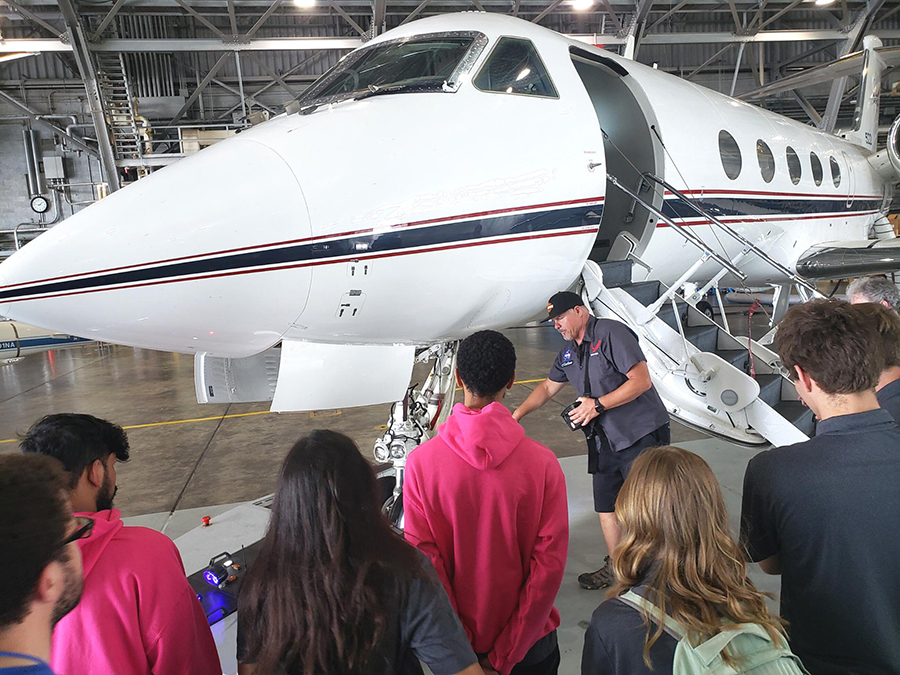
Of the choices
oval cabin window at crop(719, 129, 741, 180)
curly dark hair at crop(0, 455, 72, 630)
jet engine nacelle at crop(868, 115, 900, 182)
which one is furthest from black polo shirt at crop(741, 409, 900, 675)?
jet engine nacelle at crop(868, 115, 900, 182)

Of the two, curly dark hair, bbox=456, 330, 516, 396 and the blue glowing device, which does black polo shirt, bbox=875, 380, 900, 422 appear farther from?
the blue glowing device

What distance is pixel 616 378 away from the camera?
3.74 metres

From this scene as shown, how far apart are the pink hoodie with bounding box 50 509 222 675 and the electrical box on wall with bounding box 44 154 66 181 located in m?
24.4

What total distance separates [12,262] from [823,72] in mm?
12657

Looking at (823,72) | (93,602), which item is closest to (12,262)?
(93,602)

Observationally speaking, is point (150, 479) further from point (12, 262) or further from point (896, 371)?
point (896, 371)

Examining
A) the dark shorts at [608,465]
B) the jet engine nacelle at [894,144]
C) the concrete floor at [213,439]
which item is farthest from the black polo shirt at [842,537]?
the jet engine nacelle at [894,144]

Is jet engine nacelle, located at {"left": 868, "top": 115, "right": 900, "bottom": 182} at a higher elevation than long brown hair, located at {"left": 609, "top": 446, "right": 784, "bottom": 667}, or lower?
higher

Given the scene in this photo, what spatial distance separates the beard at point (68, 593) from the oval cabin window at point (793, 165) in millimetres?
7837

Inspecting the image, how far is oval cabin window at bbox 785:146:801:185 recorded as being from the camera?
7128 millimetres

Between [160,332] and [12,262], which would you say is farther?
[160,332]

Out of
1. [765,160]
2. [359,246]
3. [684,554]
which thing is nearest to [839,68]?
[765,160]

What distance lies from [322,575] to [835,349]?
Result: 1.67 metres

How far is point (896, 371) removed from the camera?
2.64m
